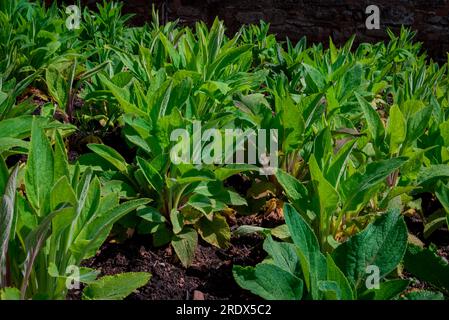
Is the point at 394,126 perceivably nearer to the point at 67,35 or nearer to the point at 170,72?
the point at 170,72

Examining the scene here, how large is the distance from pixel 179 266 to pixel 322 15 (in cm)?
641

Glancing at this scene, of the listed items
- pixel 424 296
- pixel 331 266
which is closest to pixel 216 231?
pixel 331 266

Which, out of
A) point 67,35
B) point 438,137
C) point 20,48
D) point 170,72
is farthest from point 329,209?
point 67,35

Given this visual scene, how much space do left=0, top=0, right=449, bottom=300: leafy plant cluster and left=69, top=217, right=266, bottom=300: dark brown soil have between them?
45mm

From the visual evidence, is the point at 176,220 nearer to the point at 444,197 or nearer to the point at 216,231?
the point at 216,231

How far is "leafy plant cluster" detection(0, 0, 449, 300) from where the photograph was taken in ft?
4.61

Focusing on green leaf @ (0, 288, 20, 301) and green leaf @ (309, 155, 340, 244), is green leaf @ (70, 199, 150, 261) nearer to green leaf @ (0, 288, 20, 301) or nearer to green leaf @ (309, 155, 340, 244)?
green leaf @ (0, 288, 20, 301)

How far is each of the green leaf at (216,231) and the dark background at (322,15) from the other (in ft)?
19.3

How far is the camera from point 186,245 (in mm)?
1813

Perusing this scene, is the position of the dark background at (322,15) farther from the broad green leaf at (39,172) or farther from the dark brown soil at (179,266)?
the broad green leaf at (39,172)

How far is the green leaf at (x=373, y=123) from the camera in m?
2.08

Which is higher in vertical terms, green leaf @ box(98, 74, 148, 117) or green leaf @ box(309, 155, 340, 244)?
green leaf @ box(98, 74, 148, 117)

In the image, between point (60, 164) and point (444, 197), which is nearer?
point (60, 164)

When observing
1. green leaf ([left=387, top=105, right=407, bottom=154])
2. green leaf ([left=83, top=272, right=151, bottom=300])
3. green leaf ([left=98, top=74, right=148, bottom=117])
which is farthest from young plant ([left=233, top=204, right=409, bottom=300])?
green leaf ([left=98, top=74, right=148, bottom=117])
